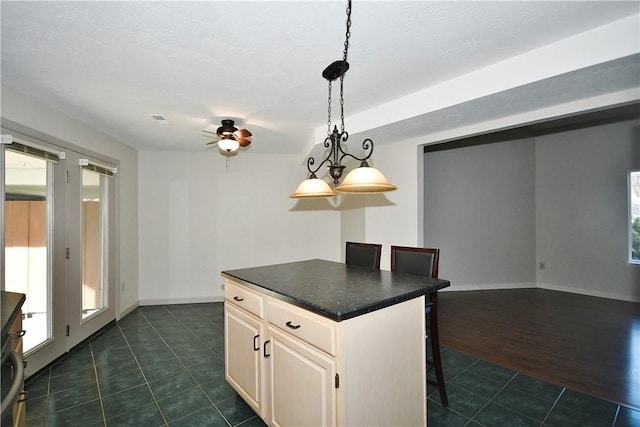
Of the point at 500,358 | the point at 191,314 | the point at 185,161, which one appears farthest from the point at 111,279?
the point at 500,358

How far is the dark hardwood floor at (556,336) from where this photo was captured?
243cm

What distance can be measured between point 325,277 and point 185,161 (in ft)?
11.6

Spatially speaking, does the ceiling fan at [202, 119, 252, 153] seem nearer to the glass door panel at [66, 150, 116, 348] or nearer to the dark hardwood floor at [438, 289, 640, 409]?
the glass door panel at [66, 150, 116, 348]

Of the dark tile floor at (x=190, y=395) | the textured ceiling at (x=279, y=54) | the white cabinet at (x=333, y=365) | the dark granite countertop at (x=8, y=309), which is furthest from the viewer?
the dark tile floor at (x=190, y=395)

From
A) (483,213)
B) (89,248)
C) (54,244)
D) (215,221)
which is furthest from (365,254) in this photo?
(483,213)

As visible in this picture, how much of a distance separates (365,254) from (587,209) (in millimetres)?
4670

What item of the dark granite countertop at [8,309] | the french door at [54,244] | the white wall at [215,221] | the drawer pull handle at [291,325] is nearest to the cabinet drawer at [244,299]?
the drawer pull handle at [291,325]

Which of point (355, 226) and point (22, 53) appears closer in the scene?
point (22, 53)

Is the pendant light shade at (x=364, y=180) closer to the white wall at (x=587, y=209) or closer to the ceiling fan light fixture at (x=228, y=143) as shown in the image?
the ceiling fan light fixture at (x=228, y=143)

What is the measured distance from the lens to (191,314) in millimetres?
4086

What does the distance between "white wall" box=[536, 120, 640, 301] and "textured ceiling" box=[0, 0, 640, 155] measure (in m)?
3.80

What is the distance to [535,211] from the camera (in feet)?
18.3

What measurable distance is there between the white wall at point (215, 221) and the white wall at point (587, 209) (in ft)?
13.1

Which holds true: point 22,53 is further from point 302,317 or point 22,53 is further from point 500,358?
point 500,358
